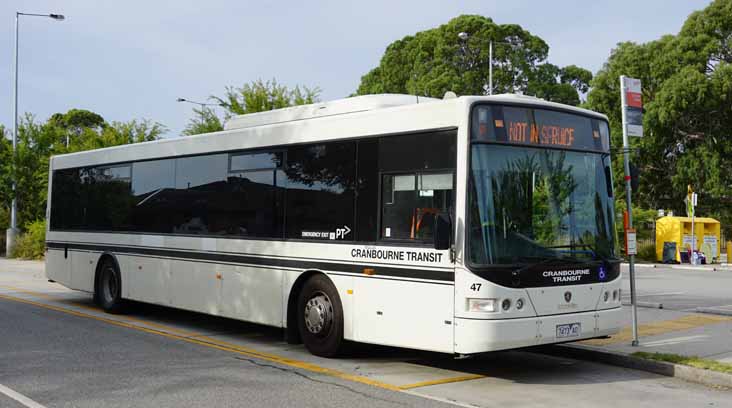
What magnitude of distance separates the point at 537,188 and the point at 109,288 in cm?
908

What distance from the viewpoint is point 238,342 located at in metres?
11.0

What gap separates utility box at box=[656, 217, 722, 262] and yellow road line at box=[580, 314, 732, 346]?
70.2 feet

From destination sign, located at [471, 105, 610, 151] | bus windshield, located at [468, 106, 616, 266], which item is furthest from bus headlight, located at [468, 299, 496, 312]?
destination sign, located at [471, 105, 610, 151]

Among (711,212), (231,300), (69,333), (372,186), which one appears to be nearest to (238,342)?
(231,300)

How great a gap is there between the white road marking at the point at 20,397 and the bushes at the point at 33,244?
2892cm

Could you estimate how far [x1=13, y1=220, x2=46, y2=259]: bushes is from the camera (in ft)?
114

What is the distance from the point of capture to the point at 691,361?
29.0ft

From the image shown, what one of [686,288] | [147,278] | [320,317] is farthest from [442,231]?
[686,288]

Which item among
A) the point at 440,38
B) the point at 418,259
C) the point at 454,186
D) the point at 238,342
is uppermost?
the point at 440,38

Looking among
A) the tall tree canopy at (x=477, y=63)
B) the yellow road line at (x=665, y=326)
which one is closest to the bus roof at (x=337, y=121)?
the yellow road line at (x=665, y=326)

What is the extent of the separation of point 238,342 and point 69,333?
266 cm

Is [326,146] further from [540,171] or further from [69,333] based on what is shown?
[69,333]

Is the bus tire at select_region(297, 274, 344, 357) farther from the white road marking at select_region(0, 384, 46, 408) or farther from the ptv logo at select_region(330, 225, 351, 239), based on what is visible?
the white road marking at select_region(0, 384, 46, 408)

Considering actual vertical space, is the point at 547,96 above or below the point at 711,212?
above
